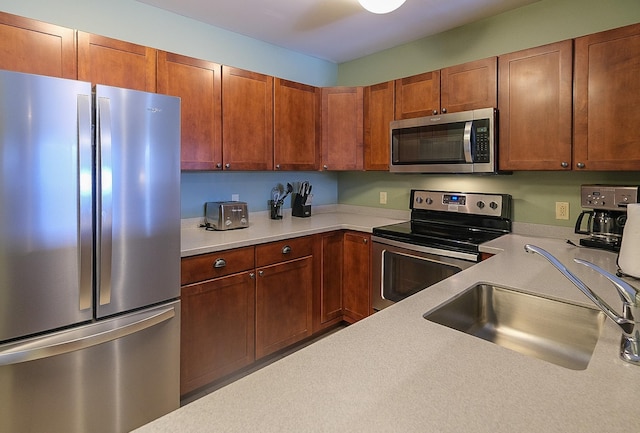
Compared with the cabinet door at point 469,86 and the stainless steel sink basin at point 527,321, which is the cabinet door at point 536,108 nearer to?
the cabinet door at point 469,86

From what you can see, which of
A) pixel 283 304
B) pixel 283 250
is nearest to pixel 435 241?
pixel 283 250

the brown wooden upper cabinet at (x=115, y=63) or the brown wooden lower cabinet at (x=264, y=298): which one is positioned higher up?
→ the brown wooden upper cabinet at (x=115, y=63)

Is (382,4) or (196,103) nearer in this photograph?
(382,4)

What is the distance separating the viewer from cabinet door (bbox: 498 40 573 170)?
6.79 feet

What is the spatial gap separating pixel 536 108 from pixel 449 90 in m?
0.61

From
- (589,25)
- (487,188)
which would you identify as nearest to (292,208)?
(487,188)

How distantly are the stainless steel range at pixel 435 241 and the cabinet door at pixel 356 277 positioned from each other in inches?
3.3

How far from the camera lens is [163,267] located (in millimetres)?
1768

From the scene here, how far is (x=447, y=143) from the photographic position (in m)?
2.56

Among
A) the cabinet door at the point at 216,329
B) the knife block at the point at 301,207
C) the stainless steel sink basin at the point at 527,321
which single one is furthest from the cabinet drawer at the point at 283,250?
the stainless steel sink basin at the point at 527,321

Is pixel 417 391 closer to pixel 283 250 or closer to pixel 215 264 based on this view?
pixel 215 264

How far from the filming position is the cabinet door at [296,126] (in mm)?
2865

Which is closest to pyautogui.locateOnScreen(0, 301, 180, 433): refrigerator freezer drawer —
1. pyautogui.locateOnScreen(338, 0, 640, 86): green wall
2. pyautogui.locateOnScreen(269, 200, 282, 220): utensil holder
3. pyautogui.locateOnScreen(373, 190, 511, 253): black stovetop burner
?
pyautogui.locateOnScreen(269, 200, 282, 220): utensil holder

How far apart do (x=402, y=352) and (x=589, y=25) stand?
2.53 metres
